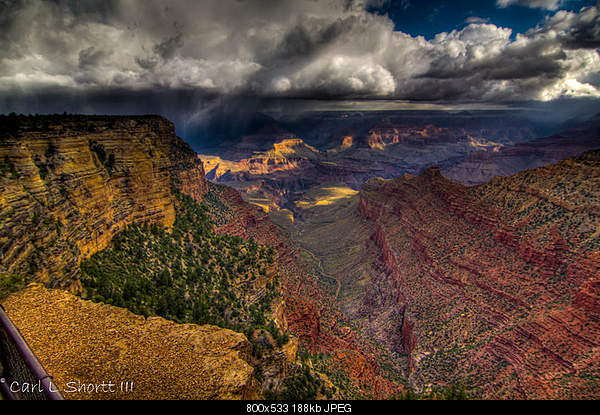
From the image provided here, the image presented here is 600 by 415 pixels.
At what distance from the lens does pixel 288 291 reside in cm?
5616

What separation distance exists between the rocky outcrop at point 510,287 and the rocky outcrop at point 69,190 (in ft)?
155

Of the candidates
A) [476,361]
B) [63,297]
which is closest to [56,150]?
[63,297]

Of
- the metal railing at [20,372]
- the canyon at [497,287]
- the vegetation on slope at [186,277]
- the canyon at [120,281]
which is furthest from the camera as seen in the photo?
the canyon at [497,287]

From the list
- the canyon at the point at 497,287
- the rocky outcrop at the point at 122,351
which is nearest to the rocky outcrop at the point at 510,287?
the canyon at the point at 497,287

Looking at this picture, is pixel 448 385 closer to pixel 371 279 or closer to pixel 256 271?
pixel 256 271

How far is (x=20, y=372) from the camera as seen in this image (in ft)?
36.5

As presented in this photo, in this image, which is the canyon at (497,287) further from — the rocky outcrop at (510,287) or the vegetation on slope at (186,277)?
the vegetation on slope at (186,277)

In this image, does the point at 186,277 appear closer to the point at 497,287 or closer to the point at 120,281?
the point at 120,281

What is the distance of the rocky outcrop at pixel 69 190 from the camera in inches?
739

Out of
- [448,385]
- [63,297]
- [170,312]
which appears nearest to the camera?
[63,297]

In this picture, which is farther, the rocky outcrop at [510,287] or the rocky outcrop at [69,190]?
the rocky outcrop at [510,287]

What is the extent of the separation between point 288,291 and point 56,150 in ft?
139

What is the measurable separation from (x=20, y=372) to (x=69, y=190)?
2062 centimetres

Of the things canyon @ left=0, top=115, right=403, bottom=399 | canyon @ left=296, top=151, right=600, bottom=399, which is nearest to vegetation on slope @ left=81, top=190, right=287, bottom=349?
canyon @ left=0, top=115, right=403, bottom=399
